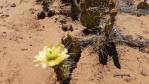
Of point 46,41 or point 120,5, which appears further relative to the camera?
A: point 120,5

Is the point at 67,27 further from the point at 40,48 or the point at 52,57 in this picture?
Result: the point at 52,57

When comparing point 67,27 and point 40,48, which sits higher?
point 67,27

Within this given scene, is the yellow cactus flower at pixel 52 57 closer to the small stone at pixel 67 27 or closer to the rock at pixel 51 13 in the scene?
the small stone at pixel 67 27

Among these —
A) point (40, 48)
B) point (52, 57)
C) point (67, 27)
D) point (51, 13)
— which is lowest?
point (40, 48)

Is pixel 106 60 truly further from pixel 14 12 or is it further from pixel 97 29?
pixel 14 12

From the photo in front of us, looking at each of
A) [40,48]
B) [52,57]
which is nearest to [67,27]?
[40,48]

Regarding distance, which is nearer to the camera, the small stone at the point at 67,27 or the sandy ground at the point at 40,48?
the sandy ground at the point at 40,48

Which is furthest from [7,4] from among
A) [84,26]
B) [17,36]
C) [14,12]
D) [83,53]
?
[83,53]

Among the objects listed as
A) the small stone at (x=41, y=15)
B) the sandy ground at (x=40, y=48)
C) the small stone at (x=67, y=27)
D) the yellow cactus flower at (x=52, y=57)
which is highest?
the yellow cactus flower at (x=52, y=57)

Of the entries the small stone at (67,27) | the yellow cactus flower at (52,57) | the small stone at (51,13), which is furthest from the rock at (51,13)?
the yellow cactus flower at (52,57)
